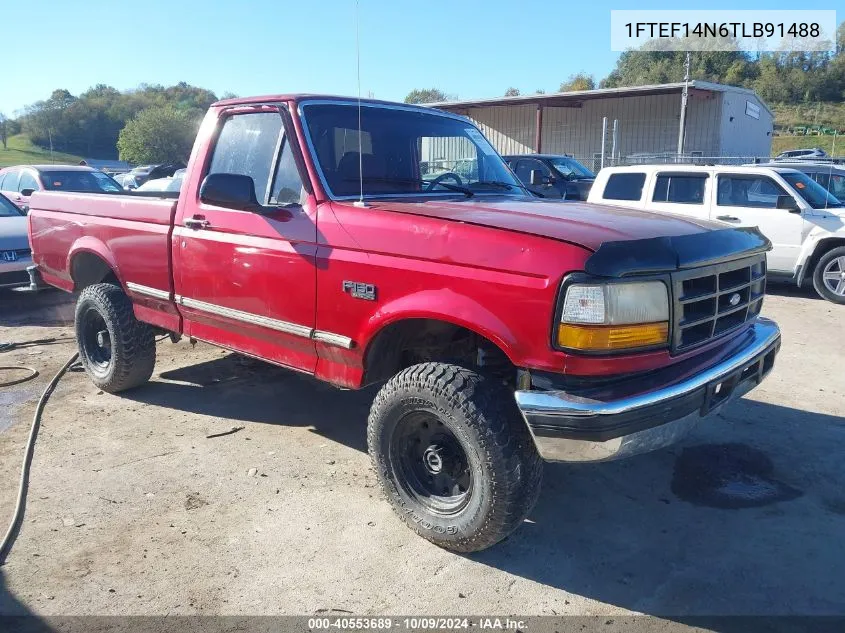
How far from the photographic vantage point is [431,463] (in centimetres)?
319

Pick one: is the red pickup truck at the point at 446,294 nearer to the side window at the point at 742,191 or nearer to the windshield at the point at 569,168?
the side window at the point at 742,191

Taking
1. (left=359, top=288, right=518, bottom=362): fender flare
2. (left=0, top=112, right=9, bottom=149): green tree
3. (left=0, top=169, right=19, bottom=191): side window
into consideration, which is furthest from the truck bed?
(left=0, top=112, right=9, bottom=149): green tree

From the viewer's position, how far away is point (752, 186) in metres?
9.45

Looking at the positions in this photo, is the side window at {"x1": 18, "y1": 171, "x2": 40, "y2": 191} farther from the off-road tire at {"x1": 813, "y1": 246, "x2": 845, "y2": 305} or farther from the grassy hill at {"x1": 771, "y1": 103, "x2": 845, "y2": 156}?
the grassy hill at {"x1": 771, "y1": 103, "x2": 845, "y2": 156}

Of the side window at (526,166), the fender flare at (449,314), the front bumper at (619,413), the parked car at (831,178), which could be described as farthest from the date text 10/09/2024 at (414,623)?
the side window at (526,166)

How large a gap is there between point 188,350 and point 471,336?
13.4 feet

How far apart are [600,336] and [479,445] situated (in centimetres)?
68

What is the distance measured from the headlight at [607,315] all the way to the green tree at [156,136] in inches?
2519

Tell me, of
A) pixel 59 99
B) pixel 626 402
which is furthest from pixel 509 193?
pixel 59 99

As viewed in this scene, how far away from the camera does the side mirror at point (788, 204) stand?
9023 mm

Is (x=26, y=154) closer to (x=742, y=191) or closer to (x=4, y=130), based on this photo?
(x=4, y=130)

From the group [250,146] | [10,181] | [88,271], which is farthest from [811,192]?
[10,181]

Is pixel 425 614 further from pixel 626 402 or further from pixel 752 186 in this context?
pixel 752 186

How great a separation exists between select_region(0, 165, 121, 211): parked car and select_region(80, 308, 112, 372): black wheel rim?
664 centimetres
